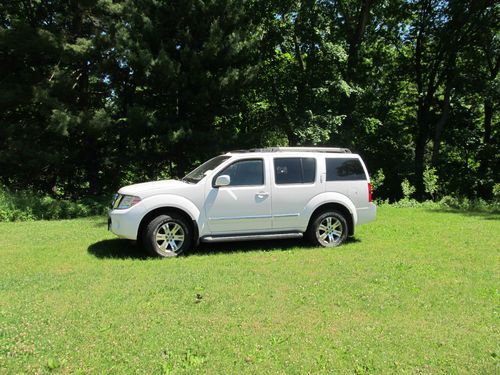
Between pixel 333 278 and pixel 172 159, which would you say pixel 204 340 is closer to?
pixel 333 278

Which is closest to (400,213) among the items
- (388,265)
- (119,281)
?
(388,265)

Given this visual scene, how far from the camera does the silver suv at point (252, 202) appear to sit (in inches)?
292

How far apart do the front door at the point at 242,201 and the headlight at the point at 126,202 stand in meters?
1.18

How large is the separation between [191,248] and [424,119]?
21.5 metres

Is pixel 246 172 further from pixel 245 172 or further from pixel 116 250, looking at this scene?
pixel 116 250

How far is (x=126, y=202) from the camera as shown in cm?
749

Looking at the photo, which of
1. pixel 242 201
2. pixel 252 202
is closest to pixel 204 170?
pixel 242 201

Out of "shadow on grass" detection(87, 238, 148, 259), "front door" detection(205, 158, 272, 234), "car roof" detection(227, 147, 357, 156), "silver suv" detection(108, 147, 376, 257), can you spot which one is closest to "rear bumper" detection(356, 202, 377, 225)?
"silver suv" detection(108, 147, 376, 257)

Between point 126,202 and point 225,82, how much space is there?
916cm

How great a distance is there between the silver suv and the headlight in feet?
0.07

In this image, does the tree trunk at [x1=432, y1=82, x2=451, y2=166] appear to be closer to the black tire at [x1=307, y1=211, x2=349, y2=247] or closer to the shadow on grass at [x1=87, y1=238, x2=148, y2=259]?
the black tire at [x1=307, y1=211, x2=349, y2=247]

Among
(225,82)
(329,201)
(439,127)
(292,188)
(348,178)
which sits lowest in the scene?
(329,201)

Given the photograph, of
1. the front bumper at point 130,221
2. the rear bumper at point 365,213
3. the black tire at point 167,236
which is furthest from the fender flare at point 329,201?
the front bumper at point 130,221

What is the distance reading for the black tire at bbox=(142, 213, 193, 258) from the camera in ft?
24.0
